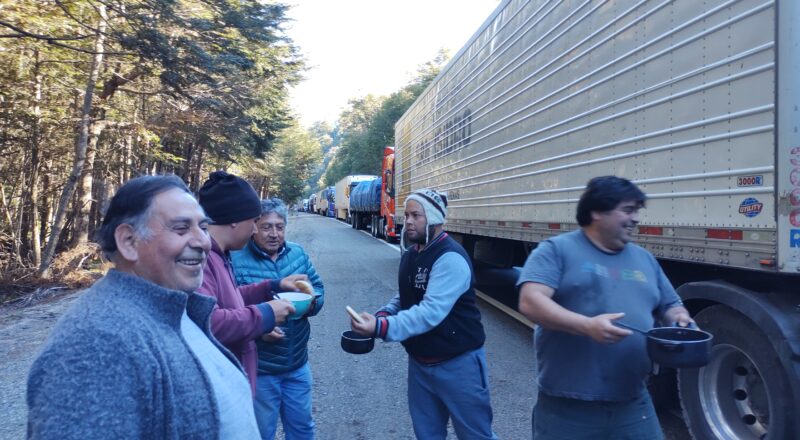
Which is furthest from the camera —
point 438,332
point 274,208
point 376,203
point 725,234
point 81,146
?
point 376,203

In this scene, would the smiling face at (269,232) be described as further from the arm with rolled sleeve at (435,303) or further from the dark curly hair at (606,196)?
the dark curly hair at (606,196)

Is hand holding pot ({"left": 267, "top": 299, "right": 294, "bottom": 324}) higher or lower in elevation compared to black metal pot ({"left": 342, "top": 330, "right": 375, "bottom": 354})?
higher

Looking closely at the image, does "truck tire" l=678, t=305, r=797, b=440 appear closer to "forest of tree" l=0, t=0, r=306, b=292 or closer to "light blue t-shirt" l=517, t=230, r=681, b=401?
"light blue t-shirt" l=517, t=230, r=681, b=401

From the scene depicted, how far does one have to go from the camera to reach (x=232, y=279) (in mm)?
2627

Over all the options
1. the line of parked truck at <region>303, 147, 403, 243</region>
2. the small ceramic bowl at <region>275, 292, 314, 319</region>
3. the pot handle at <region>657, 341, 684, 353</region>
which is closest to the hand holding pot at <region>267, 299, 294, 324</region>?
the small ceramic bowl at <region>275, 292, 314, 319</region>

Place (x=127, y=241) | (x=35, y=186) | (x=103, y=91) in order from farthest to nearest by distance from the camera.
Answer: (x=103, y=91) < (x=35, y=186) < (x=127, y=241)

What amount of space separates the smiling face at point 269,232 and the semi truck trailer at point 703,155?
2663mm

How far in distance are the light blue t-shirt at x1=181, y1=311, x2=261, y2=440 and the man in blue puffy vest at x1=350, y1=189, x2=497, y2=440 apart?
1208mm

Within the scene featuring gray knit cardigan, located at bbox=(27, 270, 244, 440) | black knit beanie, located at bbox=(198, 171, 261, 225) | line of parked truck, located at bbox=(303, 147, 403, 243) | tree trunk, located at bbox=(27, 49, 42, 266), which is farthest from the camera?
line of parked truck, located at bbox=(303, 147, 403, 243)

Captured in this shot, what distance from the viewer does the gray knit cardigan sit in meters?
1.13

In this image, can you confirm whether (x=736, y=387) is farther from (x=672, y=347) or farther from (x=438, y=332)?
(x=438, y=332)

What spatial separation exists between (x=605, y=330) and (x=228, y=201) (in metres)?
1.66

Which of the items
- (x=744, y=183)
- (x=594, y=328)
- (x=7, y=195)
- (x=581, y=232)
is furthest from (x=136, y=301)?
(x=7, y=195)

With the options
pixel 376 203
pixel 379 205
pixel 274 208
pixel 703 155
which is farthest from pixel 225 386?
pixel 376 203
